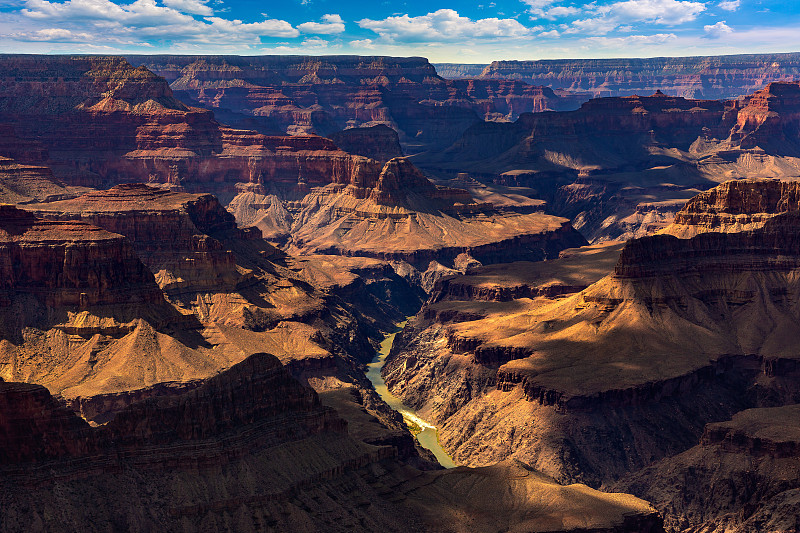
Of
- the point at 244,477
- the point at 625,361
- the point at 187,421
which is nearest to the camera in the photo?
the point at 244,477

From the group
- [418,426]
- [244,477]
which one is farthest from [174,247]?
[244,477]

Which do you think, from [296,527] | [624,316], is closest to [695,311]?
[624,316]

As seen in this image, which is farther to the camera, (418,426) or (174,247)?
(174,247)

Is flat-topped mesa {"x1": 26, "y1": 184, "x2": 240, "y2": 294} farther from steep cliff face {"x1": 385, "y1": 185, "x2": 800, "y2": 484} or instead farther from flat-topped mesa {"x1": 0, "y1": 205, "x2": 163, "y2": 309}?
steep cliff face {"x1": 385, "y1": 185, "x2": 800, "y2": 484}

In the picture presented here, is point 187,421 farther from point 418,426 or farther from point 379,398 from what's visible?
point 379,398

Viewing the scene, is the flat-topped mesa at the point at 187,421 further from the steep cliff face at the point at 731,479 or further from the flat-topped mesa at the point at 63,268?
the flat-topped mesa at the point at 63,268

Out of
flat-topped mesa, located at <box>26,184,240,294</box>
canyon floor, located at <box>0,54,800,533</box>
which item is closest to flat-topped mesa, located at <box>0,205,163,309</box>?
canyon floor, located at <box>0,54,800,533</box>

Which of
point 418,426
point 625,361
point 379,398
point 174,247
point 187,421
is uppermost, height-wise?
point 187,421
